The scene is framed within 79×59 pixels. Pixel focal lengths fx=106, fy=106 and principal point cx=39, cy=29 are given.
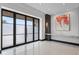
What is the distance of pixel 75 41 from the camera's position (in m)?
4.59

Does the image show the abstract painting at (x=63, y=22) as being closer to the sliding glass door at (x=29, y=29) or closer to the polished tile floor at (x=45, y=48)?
the polished tile floor at (x=45, y=48)

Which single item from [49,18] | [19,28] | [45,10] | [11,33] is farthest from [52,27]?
[11,33]

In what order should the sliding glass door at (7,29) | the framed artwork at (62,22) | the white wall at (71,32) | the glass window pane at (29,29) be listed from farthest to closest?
1. the framed artwork at (62,22)
2. the white wall at (71,32)
3. the glass window pane at (29,29)
4. the sliding glass door at (7,29)

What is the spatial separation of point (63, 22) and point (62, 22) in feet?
0.18

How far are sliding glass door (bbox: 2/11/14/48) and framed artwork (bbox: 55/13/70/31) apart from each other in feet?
5.59

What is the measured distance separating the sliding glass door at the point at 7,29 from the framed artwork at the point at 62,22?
170cm

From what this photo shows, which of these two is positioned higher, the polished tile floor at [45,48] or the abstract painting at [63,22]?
the abstract painting at [63,22]

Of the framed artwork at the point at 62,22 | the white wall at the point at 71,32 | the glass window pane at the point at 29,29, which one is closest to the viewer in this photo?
the glass window pane at the point at 29,29

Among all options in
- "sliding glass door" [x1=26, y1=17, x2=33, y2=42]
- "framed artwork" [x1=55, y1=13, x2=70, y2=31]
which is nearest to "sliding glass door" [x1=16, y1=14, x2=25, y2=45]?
"sliding glass door" [x1=26, y1=17, x2=33, y2=42]

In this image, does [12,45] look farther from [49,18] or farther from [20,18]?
[49,18]

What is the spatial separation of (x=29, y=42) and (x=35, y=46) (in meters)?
0.26

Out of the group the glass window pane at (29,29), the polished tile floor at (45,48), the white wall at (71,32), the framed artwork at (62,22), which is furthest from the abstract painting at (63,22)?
the glass window pane at (29,29)

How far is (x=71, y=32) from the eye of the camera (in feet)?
14.8

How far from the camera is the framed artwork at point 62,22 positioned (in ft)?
13.5
